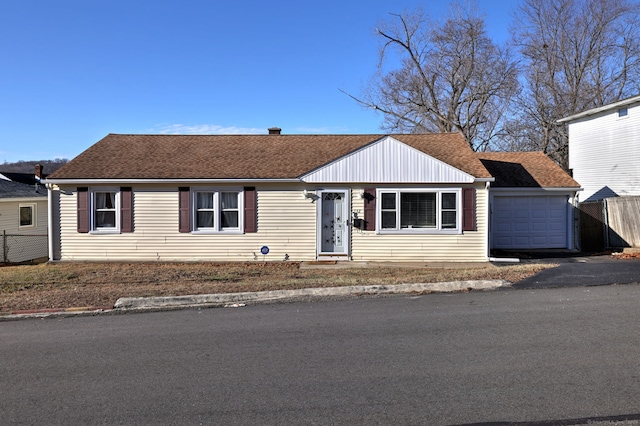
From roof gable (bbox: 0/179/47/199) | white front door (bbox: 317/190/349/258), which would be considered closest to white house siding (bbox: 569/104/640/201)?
white front door (bbox: 317/190/349/258)

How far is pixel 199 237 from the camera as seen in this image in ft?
51.3

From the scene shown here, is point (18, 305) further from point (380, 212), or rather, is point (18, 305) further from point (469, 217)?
point (469, 217)

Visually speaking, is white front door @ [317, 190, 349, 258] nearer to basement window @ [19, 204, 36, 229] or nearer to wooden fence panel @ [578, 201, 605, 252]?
wooden fence panel @ [578, 201, 605, 252]

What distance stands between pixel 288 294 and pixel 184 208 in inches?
271

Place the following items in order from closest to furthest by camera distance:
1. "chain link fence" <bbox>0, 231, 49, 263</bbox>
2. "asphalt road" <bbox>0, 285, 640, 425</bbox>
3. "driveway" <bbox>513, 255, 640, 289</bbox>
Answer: "asphalt road" <bbox>0, 285, 640, 425</bbox> → "driveway" <bbox>513, 255, 640, 289</bbox> → "chain link fence" <bbox>0, 231, 49, 263</bbox>

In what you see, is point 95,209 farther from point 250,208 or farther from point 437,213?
point 437,213

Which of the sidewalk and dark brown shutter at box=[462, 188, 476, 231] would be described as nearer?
the sidewalk

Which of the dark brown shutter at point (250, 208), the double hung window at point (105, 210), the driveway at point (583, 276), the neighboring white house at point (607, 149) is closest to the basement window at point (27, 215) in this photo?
the double hung window at point (105, 210)

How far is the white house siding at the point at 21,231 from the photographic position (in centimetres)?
2378

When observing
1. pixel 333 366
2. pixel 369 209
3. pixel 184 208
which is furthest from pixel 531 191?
pixel 333 366

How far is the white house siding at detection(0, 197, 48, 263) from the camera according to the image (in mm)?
23781

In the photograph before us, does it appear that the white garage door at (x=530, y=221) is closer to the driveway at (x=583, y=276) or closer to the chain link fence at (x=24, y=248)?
the driveway at (x=583, y=276)

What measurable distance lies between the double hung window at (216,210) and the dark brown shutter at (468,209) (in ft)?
22.6

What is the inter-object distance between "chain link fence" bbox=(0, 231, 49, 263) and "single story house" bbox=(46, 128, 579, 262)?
857cm
